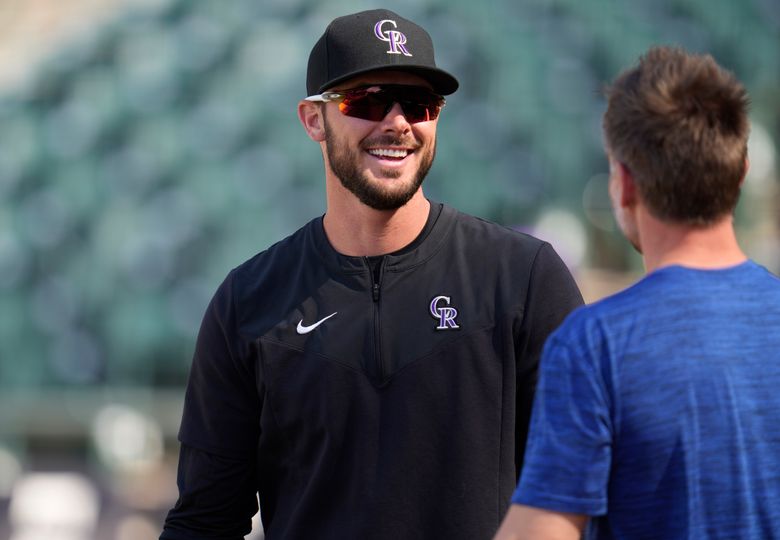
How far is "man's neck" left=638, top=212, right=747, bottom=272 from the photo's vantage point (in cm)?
218

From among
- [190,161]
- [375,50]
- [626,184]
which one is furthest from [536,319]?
[190,161]

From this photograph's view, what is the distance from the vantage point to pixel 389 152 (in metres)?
3.18

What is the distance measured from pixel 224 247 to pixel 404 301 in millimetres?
18337

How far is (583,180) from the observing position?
21.7 meters

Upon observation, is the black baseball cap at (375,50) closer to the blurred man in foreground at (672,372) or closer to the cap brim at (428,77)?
the cap brim at (428,77)

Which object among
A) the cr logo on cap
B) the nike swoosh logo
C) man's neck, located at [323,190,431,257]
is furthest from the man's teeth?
the nike swoosh logo

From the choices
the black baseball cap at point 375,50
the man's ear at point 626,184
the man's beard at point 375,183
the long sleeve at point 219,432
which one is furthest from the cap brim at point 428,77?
the man's ear at point 626,184

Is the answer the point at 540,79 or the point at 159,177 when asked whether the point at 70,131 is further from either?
the point at 540,79

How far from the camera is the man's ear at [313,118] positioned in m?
3.36

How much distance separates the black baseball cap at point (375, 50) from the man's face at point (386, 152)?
1.5 inches

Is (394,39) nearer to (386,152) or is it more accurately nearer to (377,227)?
(386,152)

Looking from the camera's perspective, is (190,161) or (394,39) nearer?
(394,39)

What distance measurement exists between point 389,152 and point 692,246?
114 centimetres

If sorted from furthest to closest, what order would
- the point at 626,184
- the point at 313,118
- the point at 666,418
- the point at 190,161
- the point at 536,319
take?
the point at 190,161 < the point at 313,118 < the point at 536,319 < the point at 626,184 < the point at 666,418
